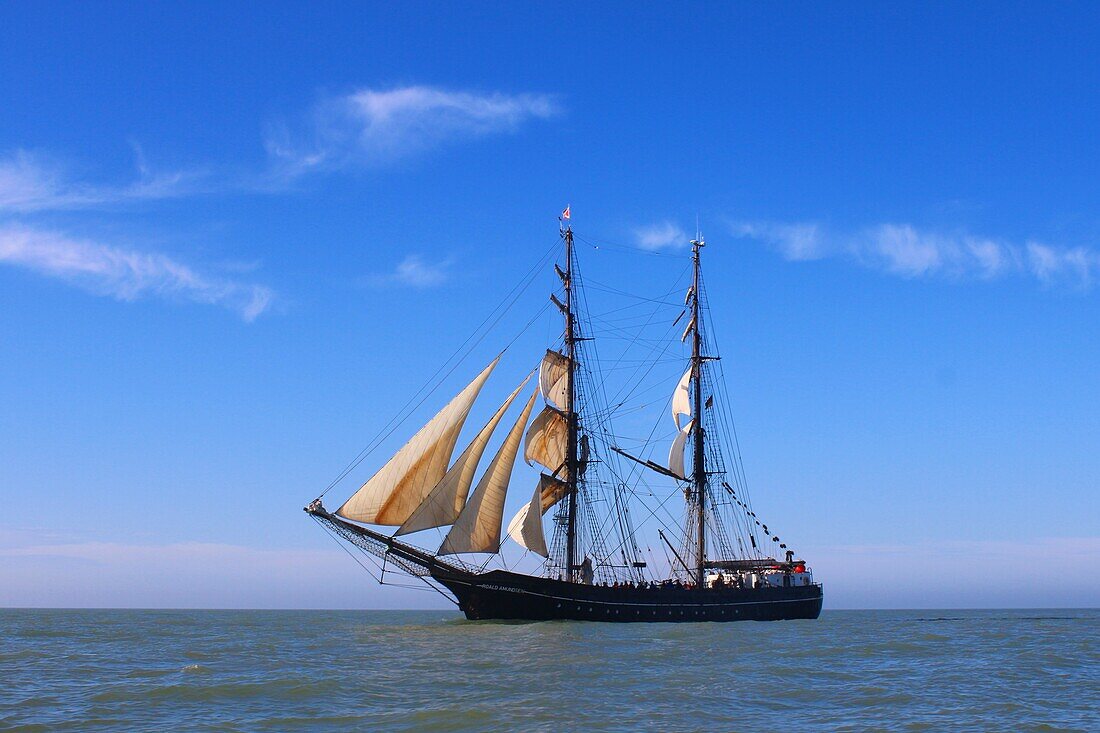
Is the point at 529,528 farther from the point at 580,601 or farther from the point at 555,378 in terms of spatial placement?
the point at 555,378

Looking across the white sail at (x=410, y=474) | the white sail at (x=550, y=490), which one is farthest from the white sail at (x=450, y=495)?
the white sail at (x=550, y=490)

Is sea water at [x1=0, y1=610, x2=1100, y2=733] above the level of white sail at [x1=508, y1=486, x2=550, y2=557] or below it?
below

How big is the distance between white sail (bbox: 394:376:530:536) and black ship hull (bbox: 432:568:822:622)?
4983 mm

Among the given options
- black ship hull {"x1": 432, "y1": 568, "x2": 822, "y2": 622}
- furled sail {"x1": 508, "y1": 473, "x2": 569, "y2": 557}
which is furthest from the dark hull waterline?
furled sail {"x1": 508, "y1": 473, "x2": 569, "y2": 557}

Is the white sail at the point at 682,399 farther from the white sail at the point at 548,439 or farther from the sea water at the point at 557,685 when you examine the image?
the sea water at the point at 557,685

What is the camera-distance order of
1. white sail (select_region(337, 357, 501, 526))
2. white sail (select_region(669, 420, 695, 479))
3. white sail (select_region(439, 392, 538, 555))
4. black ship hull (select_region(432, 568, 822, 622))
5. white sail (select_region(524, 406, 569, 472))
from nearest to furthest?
white sail (select_region(337, 357, 501, 526))
white sail (select_region(439, 392, 538, 555))
black ship hull (select_region(432, 568, 822, 622))
white sail (select_region(524, 406, 569, 472))
white sail (select_region(669, 420, 695, 479))

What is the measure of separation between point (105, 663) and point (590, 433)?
3283 centimetres

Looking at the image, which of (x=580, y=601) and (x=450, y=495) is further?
(x=580, y=601)

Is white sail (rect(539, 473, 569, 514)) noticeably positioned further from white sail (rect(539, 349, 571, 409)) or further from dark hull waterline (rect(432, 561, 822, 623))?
dark hull waterline (rect(432, 561, 822, 623))

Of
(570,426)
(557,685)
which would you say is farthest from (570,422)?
(557,685)

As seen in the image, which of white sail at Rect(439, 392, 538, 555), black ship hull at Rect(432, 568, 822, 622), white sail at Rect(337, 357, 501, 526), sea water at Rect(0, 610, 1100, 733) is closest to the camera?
sea water at Rect(0, 610, 1100, 733)

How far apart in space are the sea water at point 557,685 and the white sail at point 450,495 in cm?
593

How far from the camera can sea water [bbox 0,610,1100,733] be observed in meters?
25.6

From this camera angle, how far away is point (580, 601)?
59.5m
